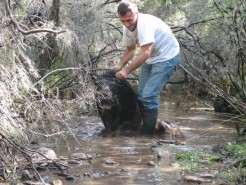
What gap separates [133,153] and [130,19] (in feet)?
5.59

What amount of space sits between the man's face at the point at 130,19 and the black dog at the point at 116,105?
69 cm

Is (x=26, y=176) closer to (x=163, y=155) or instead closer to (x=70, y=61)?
(x=163, y=155)

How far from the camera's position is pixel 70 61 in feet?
23.1

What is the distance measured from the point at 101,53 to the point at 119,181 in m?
3.52

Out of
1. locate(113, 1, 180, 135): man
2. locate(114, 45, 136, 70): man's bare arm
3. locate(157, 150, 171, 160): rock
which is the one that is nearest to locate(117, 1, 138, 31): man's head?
locate(113, 1, 180, 135): man

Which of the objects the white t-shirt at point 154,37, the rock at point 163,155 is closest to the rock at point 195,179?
the rock at point 163,155

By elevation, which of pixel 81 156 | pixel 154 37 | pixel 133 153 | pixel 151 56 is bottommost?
pixel 133 153

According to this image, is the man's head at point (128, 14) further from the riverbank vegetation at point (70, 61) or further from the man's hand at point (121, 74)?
the riverbank vegetation at point (70, 61)

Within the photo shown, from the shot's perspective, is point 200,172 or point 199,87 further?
point 199,87

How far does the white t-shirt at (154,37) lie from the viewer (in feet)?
19.2

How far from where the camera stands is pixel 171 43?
20.5 ft

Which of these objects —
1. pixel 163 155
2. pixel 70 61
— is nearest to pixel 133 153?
pixel 163 155

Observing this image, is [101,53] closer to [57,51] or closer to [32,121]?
[57,51]

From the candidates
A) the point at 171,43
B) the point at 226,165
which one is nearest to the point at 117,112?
the point at 171,43
